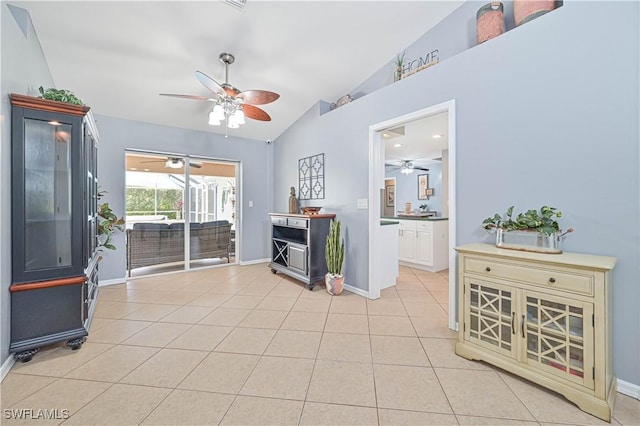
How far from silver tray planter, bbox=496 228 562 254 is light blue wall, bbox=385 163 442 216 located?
6009mm

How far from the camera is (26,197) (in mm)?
1941

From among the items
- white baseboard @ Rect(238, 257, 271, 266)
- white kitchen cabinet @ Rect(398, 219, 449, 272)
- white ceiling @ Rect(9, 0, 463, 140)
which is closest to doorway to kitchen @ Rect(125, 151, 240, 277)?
white baseboard @ Rect(238, 257, 271, 266)

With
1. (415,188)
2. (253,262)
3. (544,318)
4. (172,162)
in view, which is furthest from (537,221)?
(415,188)

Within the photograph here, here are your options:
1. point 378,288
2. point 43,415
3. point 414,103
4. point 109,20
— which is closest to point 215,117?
point 109,20

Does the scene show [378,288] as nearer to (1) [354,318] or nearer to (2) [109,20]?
(1) [354,318]

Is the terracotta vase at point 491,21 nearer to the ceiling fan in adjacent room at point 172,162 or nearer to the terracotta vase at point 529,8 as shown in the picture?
the terracotta vase at point 529,8

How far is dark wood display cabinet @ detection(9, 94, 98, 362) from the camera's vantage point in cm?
190

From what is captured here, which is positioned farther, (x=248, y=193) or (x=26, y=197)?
(x=248, y=193)

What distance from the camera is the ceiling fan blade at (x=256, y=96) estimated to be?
8.53 ft

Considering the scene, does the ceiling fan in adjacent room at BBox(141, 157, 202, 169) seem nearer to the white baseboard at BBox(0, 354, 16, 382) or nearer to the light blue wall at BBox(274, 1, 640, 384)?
the white baseboard at BBox(0, 354, 16, 382)

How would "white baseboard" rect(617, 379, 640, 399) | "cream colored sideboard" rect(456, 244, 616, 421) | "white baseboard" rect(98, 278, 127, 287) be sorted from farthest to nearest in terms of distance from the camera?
"white baseboard" rect(98, 278, 127, 287) → "white baseboard" rect(617, 379, 640, 399) → "cream colored sideboard" rect(456, 244, 616, 421)

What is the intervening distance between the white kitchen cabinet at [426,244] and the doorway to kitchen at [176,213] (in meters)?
3.26

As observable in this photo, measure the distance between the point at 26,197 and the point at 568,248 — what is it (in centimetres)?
383

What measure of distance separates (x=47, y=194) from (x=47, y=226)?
25cm
